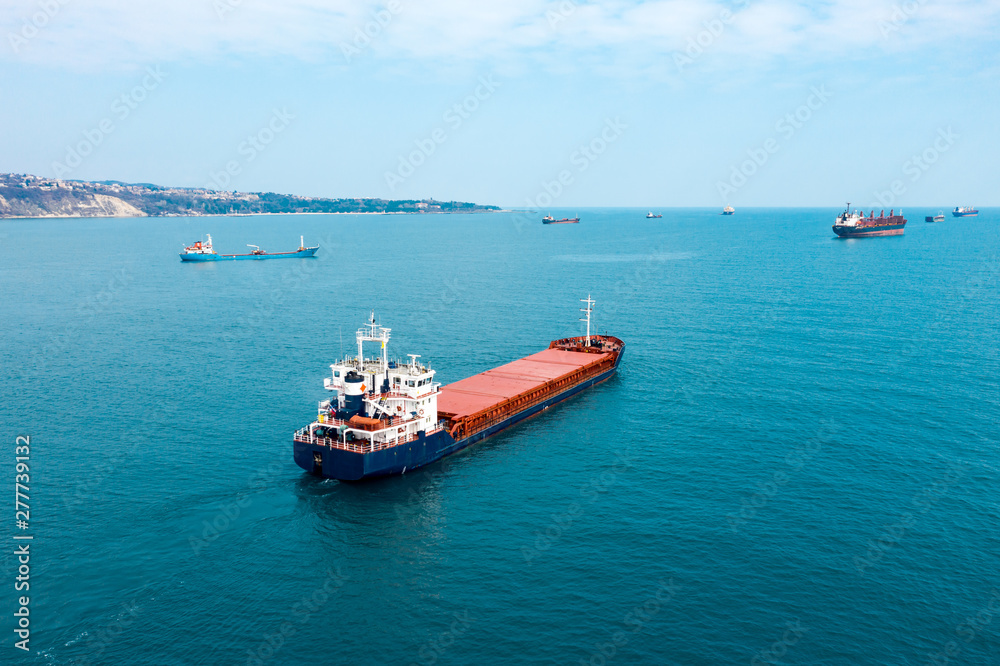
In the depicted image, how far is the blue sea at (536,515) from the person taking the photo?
1502 inches

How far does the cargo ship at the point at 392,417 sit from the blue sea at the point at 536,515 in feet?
6.32

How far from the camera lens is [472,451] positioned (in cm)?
6575

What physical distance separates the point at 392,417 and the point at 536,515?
1746cm

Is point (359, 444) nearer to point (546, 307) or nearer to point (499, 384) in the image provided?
point (499, 384)

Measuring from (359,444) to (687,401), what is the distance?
40.0 m

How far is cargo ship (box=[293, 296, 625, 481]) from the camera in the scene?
57188 millimetres

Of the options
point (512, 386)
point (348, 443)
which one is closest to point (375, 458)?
point (348, 443)

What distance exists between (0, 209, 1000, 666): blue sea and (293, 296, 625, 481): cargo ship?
192 cm

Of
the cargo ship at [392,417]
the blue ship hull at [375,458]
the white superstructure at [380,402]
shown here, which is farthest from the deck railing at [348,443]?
the blue ship hull at [375,458]

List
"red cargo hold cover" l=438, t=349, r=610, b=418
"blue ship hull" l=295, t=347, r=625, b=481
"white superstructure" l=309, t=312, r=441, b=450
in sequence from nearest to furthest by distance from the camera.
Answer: "blue ship hull" l=295, t=347, r=625, b=481 → "white superstructure" l=309, t=312, r=441, b=450 → "red cargo hold cover" l=438, t=349, r=610, b=418

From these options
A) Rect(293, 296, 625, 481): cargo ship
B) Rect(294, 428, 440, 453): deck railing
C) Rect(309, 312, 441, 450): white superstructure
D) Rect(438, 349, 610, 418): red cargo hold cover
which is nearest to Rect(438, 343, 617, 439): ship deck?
Rect(438, 349, 610, 418): red cargo hold cover

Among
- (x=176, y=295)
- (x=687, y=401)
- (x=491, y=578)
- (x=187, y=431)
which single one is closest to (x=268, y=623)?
(x=491, y=578)

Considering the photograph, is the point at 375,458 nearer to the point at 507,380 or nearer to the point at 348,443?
the point at 348,443

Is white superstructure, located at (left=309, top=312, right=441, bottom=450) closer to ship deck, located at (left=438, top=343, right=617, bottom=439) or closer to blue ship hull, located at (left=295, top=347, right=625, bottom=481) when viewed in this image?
blue ship hull, located at (left=295, top=347, right=625, bottom=481)
